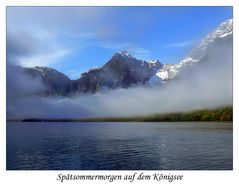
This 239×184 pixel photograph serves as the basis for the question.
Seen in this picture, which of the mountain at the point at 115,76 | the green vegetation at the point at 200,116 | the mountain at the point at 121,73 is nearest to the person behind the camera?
the mountain at the point at 121,73

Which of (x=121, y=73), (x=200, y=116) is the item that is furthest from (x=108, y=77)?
(x=200, y=116)

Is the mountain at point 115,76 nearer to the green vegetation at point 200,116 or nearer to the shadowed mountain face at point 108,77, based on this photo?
the shadowed mountain face at point 108,77

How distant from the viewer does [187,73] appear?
10362 centimetres

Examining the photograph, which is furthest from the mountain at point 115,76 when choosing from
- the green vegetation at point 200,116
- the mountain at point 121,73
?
the green vegetation at point 200,116

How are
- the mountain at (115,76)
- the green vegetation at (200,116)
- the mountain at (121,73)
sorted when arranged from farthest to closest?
the green vegetation at (200,116) → the mountain at (115,76) → the mountain at (121,73)

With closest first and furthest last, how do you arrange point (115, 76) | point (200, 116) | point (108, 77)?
1. point (108, 77)
2. point (115, 76)
3. point (200, 116)

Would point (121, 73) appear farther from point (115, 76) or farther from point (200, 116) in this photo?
point (200, 116)

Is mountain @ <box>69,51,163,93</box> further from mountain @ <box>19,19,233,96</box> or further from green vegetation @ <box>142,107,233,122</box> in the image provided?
green vegetation @ <box>142,107,233,122</box>
